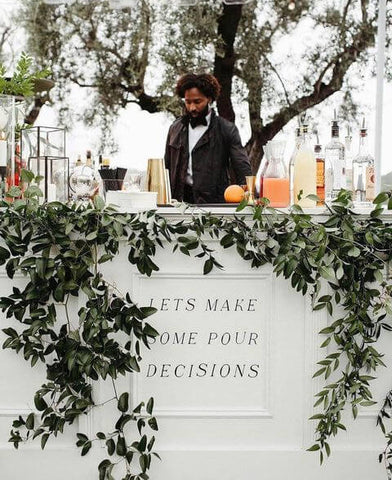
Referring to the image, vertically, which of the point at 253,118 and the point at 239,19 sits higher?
the point at 239,19

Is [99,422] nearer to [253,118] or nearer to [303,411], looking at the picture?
[303,411]

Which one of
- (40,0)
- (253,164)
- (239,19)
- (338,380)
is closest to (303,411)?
(338,380)

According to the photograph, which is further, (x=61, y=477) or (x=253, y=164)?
(x=253, y=164)

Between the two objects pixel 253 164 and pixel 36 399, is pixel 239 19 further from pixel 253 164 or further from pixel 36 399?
pixel 36 399

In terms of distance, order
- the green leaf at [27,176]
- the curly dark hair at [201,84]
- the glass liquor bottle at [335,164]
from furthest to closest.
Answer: the curly dark hair at [201,84], the glass liquor bottle at [335,164], the green leaf at [27,176]

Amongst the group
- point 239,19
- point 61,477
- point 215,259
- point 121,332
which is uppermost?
point 239,19

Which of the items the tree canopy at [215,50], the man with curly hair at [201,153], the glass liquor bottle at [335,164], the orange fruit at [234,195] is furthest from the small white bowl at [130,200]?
the tree canopy at [215,50]

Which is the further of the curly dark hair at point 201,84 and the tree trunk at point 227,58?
the tree trunk at point 227,58

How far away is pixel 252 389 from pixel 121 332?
42 centimetres

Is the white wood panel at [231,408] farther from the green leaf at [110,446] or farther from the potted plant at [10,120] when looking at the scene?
the potted plant at [10,120]

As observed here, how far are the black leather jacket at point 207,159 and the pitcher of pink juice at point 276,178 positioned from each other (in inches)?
56.0

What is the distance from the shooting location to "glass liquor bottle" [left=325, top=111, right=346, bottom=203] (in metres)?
2.13

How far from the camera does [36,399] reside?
1975mm

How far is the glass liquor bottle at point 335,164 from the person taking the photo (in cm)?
213
